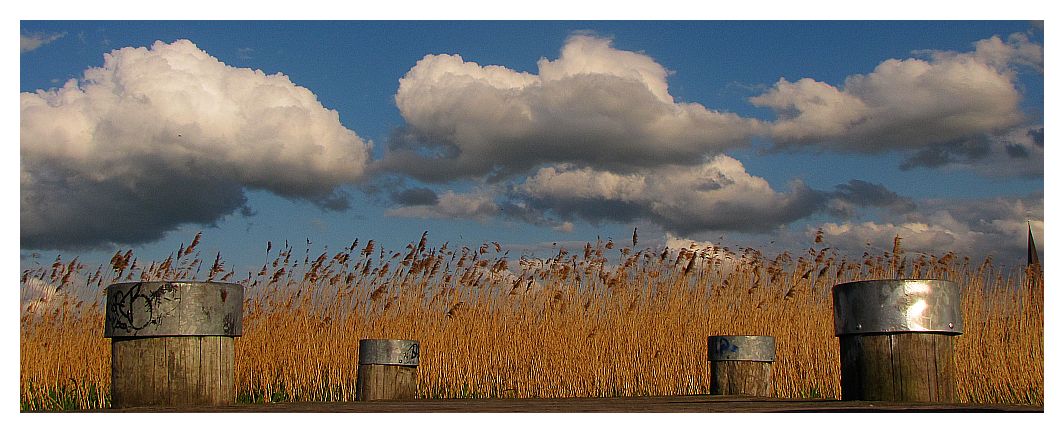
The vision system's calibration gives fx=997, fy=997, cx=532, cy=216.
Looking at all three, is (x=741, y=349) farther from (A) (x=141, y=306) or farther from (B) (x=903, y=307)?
(A) (x=141, y=306)

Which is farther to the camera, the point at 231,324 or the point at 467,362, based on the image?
the point at 467,362

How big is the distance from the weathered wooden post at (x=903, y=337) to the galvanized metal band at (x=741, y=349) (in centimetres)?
200

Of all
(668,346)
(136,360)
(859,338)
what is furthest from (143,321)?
(668,346)

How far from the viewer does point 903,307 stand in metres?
2.88

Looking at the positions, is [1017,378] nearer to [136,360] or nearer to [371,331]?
[371,331]

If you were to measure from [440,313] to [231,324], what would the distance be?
3.46m

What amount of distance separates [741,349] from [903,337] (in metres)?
2.11

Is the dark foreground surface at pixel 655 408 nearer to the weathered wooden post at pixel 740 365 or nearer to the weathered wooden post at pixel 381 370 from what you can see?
the weathered wooden post at pixel 381 370

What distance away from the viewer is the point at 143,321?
311 cm

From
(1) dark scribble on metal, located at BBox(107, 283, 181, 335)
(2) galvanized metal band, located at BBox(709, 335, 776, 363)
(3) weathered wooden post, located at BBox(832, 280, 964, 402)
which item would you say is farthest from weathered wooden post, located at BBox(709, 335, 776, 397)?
(1) dark scribble on metal, located at BBox(107, 283, 181, 335)

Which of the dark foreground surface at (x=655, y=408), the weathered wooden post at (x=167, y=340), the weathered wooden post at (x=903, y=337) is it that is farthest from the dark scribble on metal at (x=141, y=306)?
the weathered wooden post at (x=903, y=337)

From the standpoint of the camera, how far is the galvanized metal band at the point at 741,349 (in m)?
4.98

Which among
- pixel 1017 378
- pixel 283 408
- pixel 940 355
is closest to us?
pixel 940 355

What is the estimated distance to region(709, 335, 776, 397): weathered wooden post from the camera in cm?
497
